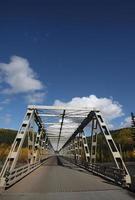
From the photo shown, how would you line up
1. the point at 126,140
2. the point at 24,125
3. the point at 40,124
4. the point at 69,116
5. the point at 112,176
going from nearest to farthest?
the point at 112,176, the point at 24,125, the point at 69,116, the point at 40,124, the point at 126,140

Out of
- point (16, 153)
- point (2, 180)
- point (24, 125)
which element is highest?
point (24, 125)

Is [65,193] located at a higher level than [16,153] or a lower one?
lower

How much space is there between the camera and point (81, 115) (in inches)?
1240

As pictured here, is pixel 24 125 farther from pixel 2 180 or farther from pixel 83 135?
pixel 83 135

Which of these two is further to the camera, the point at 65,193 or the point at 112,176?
the point at 112,176

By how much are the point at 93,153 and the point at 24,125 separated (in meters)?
9.93

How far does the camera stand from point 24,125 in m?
22.8

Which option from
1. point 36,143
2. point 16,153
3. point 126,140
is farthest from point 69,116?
point 126,140

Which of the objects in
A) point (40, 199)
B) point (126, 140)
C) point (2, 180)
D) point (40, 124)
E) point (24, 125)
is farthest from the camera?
point (126, 140)

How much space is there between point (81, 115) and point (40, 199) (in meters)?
20.1

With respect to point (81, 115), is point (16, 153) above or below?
below

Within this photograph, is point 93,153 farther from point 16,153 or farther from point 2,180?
point 2,180

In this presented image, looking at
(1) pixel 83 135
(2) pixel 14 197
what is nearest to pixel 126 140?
(1) pixel 83 135

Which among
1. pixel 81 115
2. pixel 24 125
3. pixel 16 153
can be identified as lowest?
pixel 16 153
